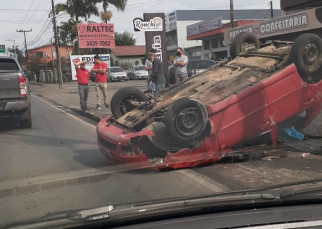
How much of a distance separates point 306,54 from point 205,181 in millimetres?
2808

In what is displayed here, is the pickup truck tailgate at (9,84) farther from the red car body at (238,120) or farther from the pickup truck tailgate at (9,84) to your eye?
the red car body at (238,120)

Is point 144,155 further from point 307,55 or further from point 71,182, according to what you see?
point 307,55

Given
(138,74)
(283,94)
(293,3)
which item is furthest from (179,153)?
(138,74)

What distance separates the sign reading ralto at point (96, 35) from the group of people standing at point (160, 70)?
21.0 meters

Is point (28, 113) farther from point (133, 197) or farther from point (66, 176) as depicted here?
point (133, 197)

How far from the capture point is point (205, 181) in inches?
235

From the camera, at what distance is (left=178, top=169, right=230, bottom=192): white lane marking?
5.56 metres

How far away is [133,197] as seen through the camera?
5.33m

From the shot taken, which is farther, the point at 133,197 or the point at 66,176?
the point at 66,176

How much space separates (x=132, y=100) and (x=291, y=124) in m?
2.82

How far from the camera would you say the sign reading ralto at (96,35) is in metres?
34.0

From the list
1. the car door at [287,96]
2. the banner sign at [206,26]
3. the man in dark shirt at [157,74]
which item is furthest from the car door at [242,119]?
the banner sign at [206,26]

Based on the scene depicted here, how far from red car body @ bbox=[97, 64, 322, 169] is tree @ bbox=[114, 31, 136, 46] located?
7119 centimetres

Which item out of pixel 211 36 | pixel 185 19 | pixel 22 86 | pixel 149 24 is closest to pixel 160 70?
pixel 149 24
